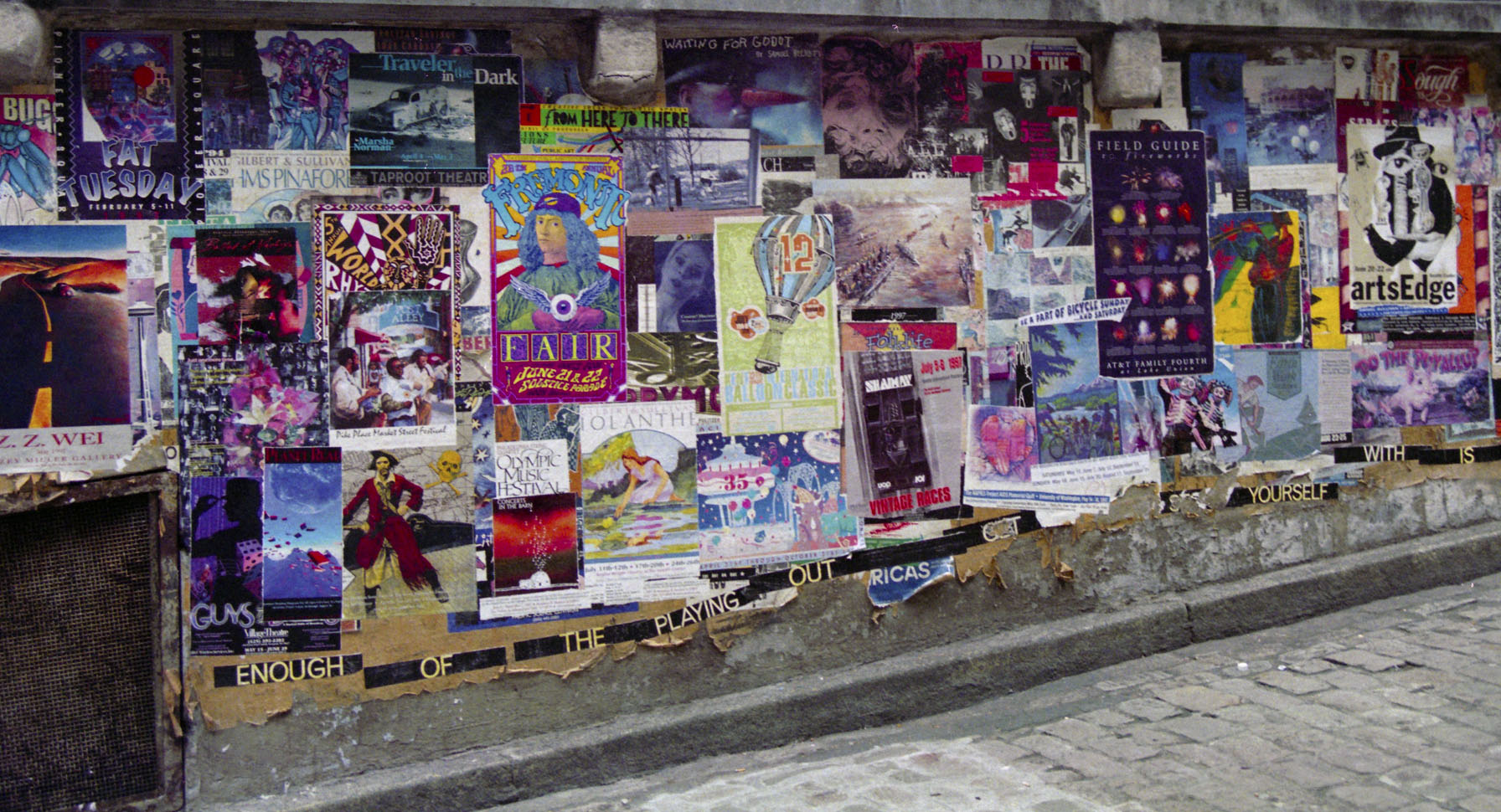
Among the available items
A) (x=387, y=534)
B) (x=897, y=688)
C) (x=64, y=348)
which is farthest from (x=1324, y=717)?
(x=64, y=348)

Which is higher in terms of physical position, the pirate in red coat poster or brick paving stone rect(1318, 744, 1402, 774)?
the pirate in red coat poster

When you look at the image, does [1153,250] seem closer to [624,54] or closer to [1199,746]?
[1199,746]

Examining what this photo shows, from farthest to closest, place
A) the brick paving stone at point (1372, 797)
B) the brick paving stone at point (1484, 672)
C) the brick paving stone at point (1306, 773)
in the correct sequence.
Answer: the brick paving stone at point (1484, 672), the brick paving stone at point (1306, 773), the brick paving stone at point (1372, 797)

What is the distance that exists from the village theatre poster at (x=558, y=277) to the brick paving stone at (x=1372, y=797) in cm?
320

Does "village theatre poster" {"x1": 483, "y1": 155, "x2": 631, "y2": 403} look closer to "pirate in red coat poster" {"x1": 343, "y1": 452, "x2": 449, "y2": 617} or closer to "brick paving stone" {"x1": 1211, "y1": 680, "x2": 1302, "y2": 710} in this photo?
"pirate in red coat poster" {"x1": 343, "y1": 452, "x2": 449, "y2": 617}

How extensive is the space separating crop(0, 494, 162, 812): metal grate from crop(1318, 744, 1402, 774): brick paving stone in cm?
462

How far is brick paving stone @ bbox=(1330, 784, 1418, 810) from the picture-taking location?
3785 mm

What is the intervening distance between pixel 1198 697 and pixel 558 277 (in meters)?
3.37

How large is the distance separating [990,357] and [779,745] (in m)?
2.05

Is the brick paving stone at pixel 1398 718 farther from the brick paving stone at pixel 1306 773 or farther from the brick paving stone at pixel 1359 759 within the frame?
the brick paving stone at pixel 1306 773

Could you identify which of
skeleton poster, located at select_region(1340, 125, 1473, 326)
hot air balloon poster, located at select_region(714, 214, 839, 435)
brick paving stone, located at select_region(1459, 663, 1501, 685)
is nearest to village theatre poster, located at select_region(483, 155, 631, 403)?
hot air balloon poster, located at select_region(714, 214, 839, 435)

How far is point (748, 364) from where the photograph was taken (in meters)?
4.97

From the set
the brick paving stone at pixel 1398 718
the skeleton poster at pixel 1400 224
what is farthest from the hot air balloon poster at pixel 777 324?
the skeleton poster at pixel 1400 224

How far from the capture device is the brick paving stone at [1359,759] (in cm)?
407
